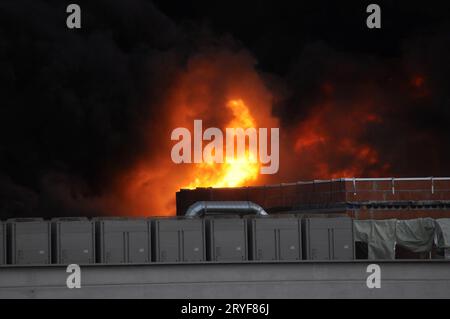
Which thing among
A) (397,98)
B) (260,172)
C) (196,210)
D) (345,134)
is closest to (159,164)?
(260,172)

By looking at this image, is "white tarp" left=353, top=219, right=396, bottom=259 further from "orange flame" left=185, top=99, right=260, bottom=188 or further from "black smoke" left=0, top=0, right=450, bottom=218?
"black smoke" left=0, top=0, right=450, bottom=218

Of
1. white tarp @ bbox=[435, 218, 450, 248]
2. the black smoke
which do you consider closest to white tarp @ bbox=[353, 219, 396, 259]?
white tarp @ bbox=[435, 218, 450, 248]

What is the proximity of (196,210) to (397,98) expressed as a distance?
24.3 meters

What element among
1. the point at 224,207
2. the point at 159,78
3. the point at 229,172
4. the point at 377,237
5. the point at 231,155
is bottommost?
the point at 377,237

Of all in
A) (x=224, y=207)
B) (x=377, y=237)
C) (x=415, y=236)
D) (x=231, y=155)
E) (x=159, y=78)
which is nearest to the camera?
(x=377, y=237)

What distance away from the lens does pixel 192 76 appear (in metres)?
56.4

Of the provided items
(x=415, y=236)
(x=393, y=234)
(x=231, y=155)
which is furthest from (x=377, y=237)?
(x=231, y=155)

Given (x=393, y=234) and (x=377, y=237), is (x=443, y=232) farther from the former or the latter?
(x=377, y=237)

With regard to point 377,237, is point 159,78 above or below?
above

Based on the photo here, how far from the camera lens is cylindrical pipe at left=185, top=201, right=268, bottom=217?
34.6 m

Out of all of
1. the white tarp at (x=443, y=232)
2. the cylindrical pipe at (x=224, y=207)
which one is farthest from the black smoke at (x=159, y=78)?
the white tarp at (x=443, y=232)

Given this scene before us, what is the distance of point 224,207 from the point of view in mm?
35094

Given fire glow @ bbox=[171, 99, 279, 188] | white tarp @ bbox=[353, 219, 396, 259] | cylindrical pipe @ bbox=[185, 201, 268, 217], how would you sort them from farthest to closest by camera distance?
fire glow @ bbox=[171, 99, 279, 188] → cylindrical pipe @ bbox=[185, 201, 268, 217] → white tarp @ bbox=[353, 219, 396, 259]

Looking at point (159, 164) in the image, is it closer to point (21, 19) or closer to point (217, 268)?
point (21, 19)
